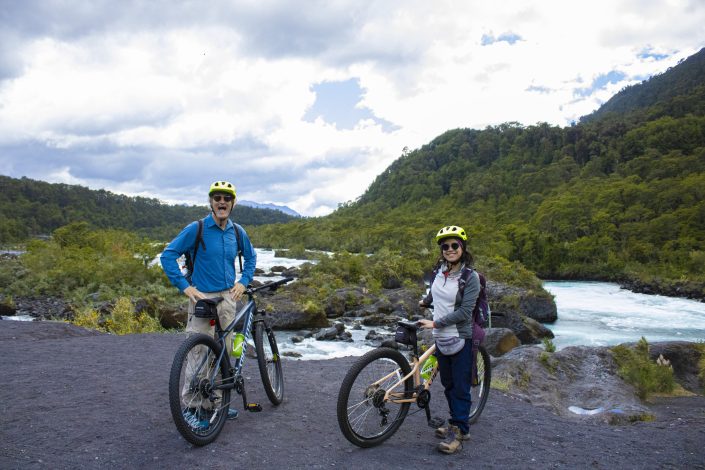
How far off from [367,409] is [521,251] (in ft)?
152

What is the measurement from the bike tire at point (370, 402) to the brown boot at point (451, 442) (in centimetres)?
47

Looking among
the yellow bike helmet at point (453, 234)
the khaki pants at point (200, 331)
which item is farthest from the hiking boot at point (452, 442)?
the khaki pants at point (200, 331)

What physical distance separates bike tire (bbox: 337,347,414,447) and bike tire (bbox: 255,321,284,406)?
124cm

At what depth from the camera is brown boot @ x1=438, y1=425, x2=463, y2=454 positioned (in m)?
4.62

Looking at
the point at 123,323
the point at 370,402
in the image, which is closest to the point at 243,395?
the point at 370,402

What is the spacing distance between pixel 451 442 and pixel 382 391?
0.84 meters

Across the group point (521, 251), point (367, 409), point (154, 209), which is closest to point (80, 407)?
point (367, 409)

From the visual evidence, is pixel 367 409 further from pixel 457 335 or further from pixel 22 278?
pixel 22 278

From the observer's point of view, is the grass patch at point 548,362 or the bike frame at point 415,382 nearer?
the bike frame at point 415,382

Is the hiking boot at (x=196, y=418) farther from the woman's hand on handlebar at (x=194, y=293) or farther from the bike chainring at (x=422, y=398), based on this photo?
the bike chainring at (x=422, y=398)

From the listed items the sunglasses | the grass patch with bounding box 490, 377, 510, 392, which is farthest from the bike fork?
the grass patch with bounding box 490, 377, 510, 392

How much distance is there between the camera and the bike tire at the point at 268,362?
17.4ft

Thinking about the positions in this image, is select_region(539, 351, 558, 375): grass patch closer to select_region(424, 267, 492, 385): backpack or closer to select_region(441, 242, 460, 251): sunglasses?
select_region(424, 267, 492, 385): backpack

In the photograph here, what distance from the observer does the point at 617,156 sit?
8881 cm
